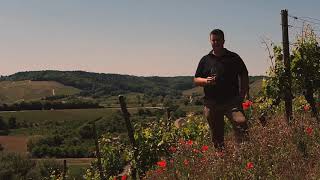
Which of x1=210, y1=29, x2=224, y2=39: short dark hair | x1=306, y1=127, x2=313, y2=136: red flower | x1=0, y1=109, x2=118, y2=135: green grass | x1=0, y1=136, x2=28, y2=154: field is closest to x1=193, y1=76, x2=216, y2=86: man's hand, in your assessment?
x1=210, y1=29, x2=224, y2=39: short dark hair

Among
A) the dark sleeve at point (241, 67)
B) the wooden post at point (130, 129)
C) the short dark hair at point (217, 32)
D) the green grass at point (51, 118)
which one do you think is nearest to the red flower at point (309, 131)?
the dark sleeve at point (241, 67)

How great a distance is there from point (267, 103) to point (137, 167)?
A: 3.72 meters

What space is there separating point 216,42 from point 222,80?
1.95ft

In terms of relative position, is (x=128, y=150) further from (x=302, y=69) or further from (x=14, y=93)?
(x=14, y=93)

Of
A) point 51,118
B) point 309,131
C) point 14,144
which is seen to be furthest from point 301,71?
point 51,118

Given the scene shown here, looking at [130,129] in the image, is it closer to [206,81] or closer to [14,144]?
[206,81]

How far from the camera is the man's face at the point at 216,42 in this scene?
7042 millimetres

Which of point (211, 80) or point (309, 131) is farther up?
point (211, 80)

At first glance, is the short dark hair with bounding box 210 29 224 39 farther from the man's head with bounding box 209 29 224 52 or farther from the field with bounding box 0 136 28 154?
the field with bounding box 0 136 28 154

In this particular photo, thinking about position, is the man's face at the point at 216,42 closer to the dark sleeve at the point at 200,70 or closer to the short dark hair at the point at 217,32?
the short dark hair at the point at 217,32

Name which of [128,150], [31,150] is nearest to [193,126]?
[128,150]

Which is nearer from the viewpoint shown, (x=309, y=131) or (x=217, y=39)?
(x=309, y=131)

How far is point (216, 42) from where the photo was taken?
279 inches

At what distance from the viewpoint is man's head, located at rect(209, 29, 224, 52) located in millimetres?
7004
